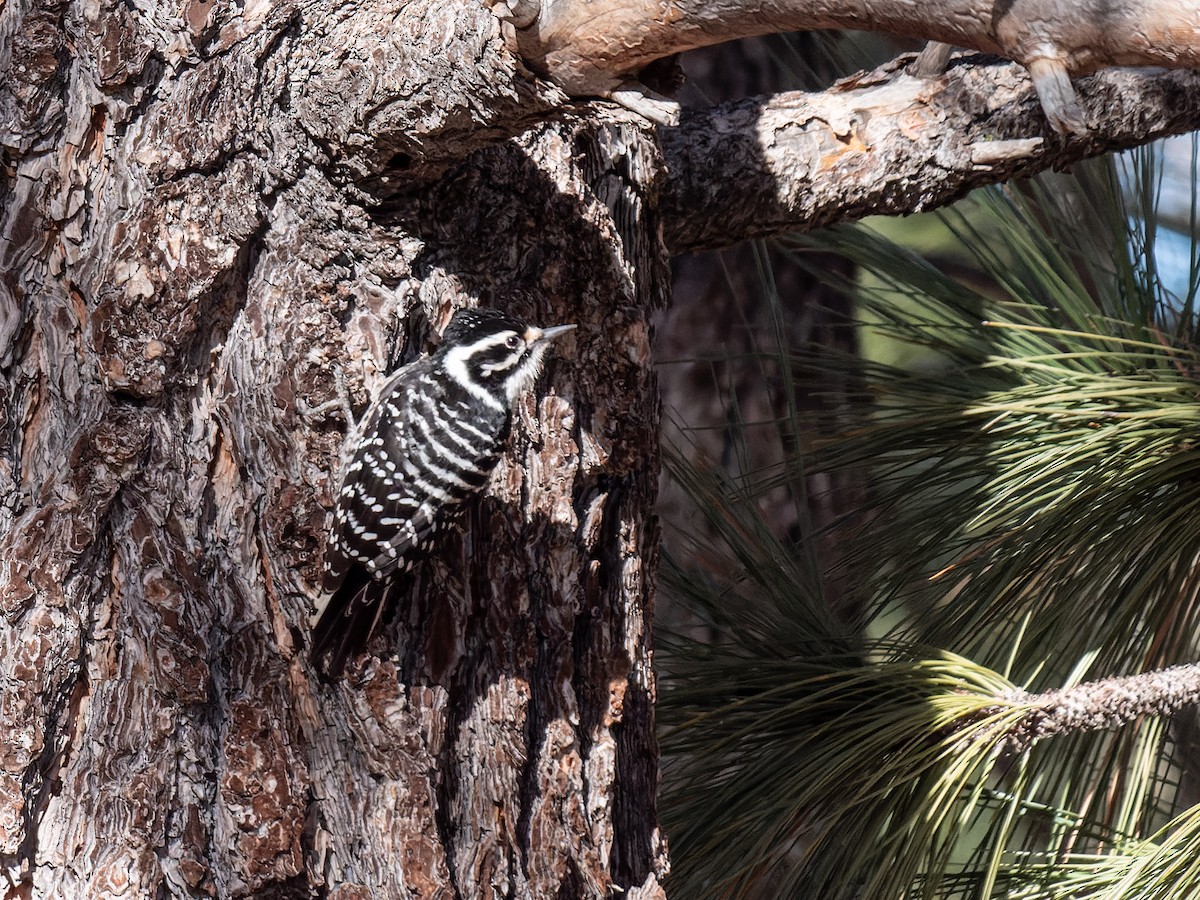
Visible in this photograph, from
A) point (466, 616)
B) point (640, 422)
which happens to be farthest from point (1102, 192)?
point (466, 616)

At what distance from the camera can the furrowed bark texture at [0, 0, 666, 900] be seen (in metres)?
1.44

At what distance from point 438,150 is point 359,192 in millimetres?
145

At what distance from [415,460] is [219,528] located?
325 millimetres

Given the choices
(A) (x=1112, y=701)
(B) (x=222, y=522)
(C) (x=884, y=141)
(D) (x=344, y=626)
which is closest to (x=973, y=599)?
(A) (x=1112, y=701)

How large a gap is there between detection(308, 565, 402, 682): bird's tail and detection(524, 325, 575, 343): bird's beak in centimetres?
41

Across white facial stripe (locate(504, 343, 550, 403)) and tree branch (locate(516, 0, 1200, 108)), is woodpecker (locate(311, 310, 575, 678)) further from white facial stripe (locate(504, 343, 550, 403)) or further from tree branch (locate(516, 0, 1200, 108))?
tree branch (locate(516, 0, 1200, 108))

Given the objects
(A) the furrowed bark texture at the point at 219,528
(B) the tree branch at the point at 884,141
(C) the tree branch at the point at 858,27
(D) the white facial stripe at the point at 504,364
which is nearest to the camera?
(C) the tree branch at the point at 858,27

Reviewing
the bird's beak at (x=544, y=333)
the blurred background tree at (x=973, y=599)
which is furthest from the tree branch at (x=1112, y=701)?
the bird's beak at (x=544, y=333)

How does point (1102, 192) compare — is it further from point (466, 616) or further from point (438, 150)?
point (466, 616)

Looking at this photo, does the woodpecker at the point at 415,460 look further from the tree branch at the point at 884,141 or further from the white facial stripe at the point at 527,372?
the tree branch at the point at 884,141

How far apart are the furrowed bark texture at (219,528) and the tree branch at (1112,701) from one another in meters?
0.59

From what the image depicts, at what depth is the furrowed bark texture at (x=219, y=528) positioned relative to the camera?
144 centimetres

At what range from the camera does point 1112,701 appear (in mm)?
1472

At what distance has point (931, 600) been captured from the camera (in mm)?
1852
